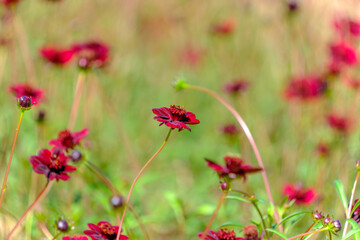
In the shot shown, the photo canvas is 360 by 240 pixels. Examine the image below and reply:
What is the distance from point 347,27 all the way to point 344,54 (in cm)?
17

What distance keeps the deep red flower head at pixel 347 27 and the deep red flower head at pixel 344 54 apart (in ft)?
0.25

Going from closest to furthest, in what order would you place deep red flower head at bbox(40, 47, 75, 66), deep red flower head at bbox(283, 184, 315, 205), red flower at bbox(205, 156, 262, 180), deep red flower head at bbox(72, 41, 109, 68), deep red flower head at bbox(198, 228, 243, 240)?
deep red flower head at bbox(198, 228, 243, 240)
red flower at bbox(205, 156, 262, 180)
deep red flower head at bbox(283, 184, 315, 205)
deep red flower head at bbox(72, 41, 109, 68)
deep red flower head at bbox(40, 47, 75, 66)

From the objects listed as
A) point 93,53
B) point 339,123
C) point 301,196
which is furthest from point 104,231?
point 339,123

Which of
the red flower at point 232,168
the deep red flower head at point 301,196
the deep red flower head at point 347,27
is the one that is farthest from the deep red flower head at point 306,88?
the red flower at point 232,168

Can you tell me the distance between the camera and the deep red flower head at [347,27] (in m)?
1.80

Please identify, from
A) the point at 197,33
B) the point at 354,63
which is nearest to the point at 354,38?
the point at 354,63

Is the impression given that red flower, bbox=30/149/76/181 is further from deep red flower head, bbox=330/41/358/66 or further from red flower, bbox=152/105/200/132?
deep red flower head, bbox=330/41/358/66

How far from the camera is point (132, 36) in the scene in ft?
9.37

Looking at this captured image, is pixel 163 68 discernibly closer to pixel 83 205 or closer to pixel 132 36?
pixel 132 36

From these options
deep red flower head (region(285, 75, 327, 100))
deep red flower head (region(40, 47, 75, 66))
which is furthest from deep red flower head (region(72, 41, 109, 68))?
deep red flower head (region(285, 75, 327, 100))

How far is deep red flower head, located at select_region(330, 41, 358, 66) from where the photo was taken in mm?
1725

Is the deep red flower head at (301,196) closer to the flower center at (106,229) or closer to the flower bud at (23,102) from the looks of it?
the flower center at (106,229)

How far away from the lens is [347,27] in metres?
1.85

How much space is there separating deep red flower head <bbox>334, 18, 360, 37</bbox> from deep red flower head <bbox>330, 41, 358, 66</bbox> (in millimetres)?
77
